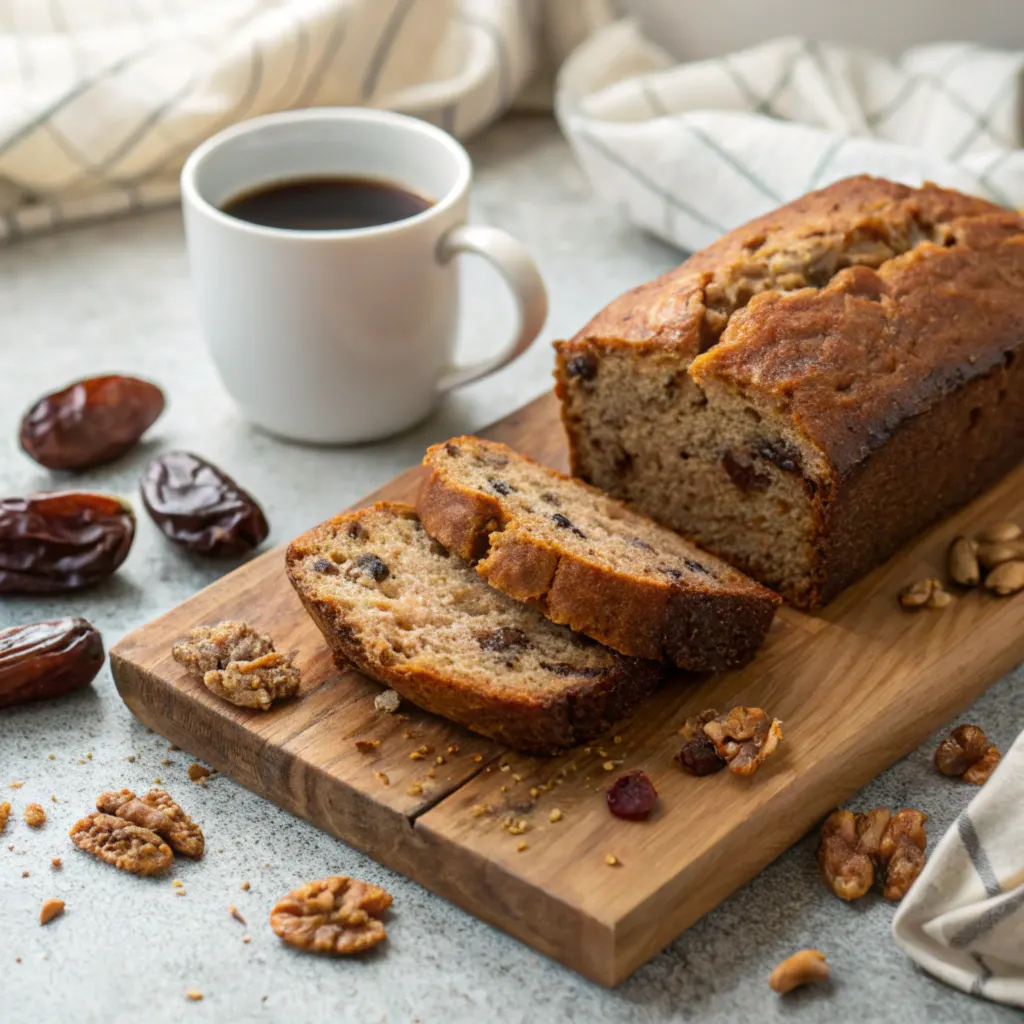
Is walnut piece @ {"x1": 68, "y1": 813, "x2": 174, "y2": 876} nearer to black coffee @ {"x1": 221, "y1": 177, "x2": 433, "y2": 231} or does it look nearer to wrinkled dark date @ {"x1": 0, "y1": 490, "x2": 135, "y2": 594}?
wrinkled dark date @ {"x1": 0, "y1": 490, "x2": 135, "y2": 594}

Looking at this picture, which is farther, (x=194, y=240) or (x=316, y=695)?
(x=194, y=240)

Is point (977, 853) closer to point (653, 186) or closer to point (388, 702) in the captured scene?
point (388, 702)

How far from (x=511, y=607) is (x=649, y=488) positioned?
1.71 feet

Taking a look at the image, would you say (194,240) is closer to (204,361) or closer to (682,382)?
(204,361)

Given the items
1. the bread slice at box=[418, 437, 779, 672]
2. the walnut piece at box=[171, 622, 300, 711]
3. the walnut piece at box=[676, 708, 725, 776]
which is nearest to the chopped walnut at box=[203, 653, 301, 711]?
the walnut piece at box=[171, 622, 300, 711]

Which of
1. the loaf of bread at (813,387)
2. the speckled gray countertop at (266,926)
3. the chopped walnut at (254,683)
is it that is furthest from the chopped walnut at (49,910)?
the loaf of bread at (813,387)

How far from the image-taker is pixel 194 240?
11.2 feet

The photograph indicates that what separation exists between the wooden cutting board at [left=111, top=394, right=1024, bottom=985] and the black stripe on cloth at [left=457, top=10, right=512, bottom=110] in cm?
233

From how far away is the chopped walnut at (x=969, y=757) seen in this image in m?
2.69

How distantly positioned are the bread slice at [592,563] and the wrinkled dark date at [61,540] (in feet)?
2.43

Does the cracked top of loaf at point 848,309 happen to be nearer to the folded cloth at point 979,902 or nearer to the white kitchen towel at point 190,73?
the folded cloth at point 979,902

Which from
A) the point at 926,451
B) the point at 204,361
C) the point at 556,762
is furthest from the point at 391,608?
the point at 204,361

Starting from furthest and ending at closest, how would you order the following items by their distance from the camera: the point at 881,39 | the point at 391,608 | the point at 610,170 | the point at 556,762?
1. the point at 881,39
2. the point at 610,170
3. the point at 391,608
4. the point at 556,762

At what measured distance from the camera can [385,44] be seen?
470 cm
